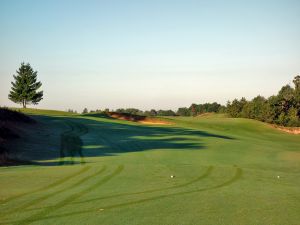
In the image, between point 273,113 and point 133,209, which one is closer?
point 133,209

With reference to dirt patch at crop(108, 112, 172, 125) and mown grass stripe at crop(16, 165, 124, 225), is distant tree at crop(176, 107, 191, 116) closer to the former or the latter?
dirt patch at crop(108, 112, 172, 125)

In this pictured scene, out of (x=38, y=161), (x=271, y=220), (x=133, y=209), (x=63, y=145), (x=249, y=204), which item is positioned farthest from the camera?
(x=63, y=145)

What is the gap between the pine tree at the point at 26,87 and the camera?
279 feet

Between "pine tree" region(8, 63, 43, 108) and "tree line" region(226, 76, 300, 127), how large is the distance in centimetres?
4324

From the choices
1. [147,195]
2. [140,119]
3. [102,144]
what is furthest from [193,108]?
[147,195]

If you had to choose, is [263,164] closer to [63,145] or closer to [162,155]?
[162,155]

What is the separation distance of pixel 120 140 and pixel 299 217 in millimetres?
24639

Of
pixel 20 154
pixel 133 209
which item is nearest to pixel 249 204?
pixel 133 209

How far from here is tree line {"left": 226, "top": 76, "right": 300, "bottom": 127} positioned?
81938 mm

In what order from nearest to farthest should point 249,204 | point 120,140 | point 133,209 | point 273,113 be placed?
point 133,209, point 249,204, point 120,140, point 273,113

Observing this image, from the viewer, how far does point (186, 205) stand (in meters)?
9.80

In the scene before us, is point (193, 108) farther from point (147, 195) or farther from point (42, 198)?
point (42, 198)

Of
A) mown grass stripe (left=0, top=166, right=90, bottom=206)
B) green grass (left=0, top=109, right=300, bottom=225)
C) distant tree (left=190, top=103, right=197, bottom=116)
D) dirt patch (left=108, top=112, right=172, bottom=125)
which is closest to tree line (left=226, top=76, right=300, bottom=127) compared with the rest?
dirt patch (left=108, top=112, right=172, bottom=125)

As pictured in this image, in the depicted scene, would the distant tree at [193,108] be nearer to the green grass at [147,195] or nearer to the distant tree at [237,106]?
the distant tree at [237,106]
